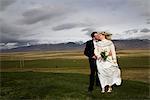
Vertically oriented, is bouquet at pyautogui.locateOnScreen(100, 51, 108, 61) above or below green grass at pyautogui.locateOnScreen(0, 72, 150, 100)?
above

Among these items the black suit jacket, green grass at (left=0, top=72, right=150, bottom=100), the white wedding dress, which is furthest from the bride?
green grass at (left=0, top=72, right=150, bottom=100)

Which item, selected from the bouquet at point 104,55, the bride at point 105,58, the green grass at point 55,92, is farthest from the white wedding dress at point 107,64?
the green grass at point 55,92

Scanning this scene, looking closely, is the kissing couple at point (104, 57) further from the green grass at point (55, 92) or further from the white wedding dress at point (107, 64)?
the green grass at point (55, 92)

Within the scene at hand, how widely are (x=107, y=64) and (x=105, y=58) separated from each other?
0.33 metres

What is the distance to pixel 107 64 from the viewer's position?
635 inches

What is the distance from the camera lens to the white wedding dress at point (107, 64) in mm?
16094

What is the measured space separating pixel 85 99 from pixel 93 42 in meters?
2.83

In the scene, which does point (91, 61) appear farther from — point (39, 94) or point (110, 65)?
point (39, 94)

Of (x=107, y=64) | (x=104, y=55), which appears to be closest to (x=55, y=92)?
(x=107, y=64)

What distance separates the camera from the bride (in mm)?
16062

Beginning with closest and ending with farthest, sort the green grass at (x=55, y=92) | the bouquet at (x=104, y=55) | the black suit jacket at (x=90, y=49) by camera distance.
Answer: the green grass at (x=55, y=92), the bouquet at (x=104, y=55), the black suit jacket at (x=90, y=49)

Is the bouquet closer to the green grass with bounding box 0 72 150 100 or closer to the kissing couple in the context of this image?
the kissing couple

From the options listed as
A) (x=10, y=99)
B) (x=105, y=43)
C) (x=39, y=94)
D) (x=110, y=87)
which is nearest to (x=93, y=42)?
(x=105, y=43)

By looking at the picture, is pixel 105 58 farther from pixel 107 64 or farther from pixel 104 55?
pixel 107 64
